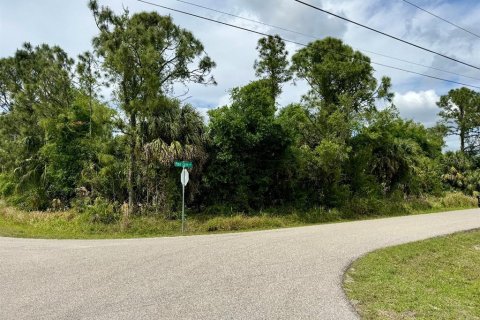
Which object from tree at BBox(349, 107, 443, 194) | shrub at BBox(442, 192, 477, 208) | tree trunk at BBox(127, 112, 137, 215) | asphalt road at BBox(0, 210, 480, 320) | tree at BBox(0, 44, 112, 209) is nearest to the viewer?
asphalt road at BBox(0, 210, 480, 320)

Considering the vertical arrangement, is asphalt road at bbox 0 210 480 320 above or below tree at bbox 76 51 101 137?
below

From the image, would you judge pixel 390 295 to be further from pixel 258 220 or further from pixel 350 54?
pixel 350 54

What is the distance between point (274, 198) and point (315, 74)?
12830 mm

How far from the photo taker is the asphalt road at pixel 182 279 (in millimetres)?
5414

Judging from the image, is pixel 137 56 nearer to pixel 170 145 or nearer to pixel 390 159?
pixel 170 145

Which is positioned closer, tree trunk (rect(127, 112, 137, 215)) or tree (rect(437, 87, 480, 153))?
tree trunk (rect(127, 112, 137, 215))

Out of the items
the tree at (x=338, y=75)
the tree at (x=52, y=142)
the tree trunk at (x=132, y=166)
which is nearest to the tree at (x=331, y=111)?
the tree at (x=338, y=75)

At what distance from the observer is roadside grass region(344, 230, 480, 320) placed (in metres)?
5.82

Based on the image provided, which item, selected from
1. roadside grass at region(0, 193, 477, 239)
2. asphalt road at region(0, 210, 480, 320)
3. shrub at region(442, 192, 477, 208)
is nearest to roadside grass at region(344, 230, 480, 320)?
asphalt road at region(0, 210, 480, 320)

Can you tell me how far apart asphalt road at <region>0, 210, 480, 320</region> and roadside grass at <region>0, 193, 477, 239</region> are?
3428mm

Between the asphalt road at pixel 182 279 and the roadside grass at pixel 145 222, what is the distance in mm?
3428

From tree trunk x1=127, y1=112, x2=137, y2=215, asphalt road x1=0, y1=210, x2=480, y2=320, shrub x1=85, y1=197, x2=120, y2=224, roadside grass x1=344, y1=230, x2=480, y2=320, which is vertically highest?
tree trunk x1=127, y1=112, x2=137, y2=215

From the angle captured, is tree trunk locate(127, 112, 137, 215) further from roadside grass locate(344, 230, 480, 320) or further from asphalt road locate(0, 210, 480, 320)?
roadside grass locate(344, 230, 480, 320)

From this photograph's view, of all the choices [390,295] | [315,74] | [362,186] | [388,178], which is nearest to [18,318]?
[390,295]
